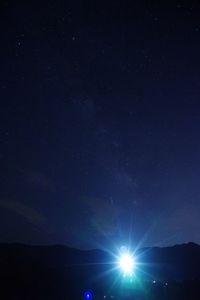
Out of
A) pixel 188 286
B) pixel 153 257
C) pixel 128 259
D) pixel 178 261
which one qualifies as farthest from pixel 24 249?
pixel 128 259

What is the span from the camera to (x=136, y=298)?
30062mm

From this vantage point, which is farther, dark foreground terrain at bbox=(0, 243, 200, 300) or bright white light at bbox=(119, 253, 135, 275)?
dark foreground terrain at bbox=(0, 243, 200, 300)

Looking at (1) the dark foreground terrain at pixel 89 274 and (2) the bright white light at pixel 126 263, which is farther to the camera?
(1) the dark foreground terrain at pixel 89 274

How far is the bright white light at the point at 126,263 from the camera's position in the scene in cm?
2691

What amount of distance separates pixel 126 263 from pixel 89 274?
243 feet

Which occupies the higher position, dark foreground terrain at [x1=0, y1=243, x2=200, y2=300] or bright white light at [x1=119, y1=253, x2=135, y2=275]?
dark foreground terrain at [x1=0, y1=243, x2=200, y2=300]

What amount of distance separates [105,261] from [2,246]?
44769 millimetres

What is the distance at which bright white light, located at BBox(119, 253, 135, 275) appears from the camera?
88.3ft

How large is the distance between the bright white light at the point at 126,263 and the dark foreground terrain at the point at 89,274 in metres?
1.73

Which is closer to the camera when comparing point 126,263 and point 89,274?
point 126,263

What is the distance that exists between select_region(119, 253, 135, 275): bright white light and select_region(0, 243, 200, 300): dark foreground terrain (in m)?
1.73

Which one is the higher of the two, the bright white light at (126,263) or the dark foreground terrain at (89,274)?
the dark foreground terrain at (89,274)

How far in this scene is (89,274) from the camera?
97125 mm

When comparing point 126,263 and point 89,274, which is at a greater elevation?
point 89,274
